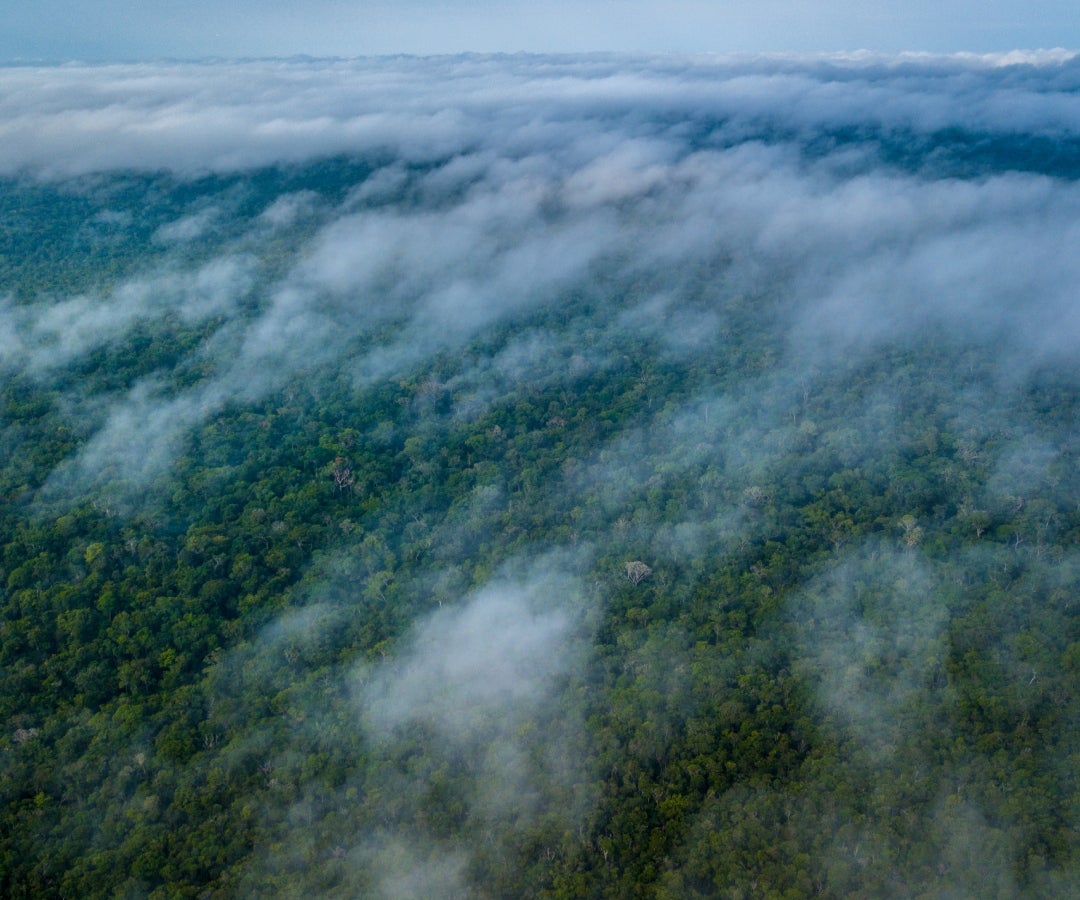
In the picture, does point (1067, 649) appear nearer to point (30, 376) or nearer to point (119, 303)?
point (30, 376)

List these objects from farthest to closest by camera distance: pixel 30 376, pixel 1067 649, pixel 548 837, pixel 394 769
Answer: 1. pixel 30 376
2. pixel 1067 649
3. pixel 394 769
4. pixel 548 837

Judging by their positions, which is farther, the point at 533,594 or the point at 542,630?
the point at 533,594

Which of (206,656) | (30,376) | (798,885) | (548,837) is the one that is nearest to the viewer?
(798,885)

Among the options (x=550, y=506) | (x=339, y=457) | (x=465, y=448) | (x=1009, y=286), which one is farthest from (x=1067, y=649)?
(x=1009, y=286)
